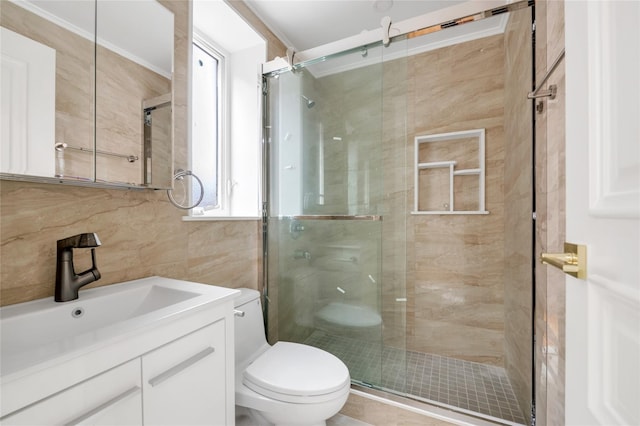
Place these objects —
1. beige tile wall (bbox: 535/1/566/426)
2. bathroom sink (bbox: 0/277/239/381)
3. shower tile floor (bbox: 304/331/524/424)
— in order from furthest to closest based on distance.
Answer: shower tile floor (bbox: 304/331/524/424) → beige tile wall (bbox: 535/1/566/426) → bathroom sink (bbox: 0/277/239/381)

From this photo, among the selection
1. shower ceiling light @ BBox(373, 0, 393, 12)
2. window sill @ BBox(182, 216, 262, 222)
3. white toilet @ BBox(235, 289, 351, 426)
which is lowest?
white toilet @ BBox(235, 289, 351, 426)

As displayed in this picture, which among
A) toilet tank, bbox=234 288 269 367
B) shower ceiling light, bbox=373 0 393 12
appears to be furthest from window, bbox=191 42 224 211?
shower ceiling light, bbox=373 0 393 12

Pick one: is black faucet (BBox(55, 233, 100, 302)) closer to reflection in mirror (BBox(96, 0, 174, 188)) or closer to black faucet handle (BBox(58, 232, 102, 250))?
black faucet handle (BBox(58, 232, 102, 250))

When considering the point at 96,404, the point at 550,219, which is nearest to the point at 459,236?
the point at 550,219

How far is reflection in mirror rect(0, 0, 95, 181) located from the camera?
0.76m

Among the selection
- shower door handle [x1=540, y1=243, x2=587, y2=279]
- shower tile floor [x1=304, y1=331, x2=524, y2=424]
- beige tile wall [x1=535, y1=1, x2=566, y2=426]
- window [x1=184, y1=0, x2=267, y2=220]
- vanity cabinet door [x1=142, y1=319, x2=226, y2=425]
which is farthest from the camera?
window [x1=184, y1=0, x2=267, y2=220]

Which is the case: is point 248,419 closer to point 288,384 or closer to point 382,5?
point 288,384

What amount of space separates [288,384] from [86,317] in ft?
2.62

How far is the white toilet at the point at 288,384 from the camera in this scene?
1.08 meters

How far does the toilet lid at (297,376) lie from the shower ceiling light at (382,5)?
7.09ft

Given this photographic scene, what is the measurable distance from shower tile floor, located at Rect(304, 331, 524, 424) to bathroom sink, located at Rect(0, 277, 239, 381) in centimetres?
106

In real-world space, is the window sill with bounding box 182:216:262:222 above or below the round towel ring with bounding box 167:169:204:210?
below

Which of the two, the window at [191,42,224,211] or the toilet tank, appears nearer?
the toilet tank
